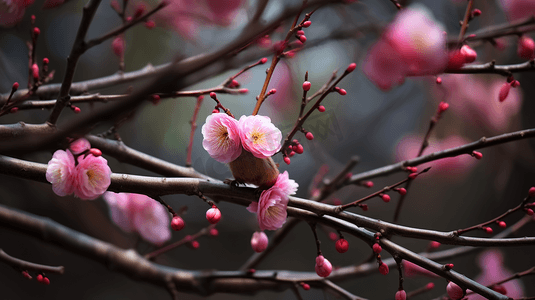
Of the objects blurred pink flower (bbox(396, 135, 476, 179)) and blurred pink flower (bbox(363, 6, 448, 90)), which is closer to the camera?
blurred pink flower (bbox(363, 6, 448, 90))

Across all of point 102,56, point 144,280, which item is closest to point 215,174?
point 144,280

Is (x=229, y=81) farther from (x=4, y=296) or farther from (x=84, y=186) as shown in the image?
(x=4, y=296)

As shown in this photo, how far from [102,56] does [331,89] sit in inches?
39.6

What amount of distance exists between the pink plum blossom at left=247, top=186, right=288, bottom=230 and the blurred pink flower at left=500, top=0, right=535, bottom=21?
0.60 meters

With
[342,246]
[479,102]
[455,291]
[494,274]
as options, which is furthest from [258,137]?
[479,102]

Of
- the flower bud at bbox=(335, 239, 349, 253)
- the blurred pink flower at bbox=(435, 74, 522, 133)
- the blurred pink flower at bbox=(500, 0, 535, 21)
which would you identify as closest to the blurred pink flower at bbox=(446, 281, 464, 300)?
the flower bud at bbox=(335, 239, 349, 253)

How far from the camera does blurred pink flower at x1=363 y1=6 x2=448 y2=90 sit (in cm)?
47

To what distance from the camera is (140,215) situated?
2.52 ft

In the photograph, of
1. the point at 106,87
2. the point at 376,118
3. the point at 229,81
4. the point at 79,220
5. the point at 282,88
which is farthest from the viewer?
the point at 376,118

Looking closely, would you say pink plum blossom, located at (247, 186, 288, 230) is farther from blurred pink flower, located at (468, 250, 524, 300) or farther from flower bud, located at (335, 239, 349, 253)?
blurred pink flower, located at (468, 250, 524, 300)

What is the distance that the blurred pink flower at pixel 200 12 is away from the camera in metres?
0.74

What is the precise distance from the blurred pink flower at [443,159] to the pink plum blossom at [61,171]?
94 centimetres

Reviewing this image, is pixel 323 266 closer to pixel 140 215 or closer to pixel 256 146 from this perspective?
pixel 256 146

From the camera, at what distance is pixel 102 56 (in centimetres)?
115
